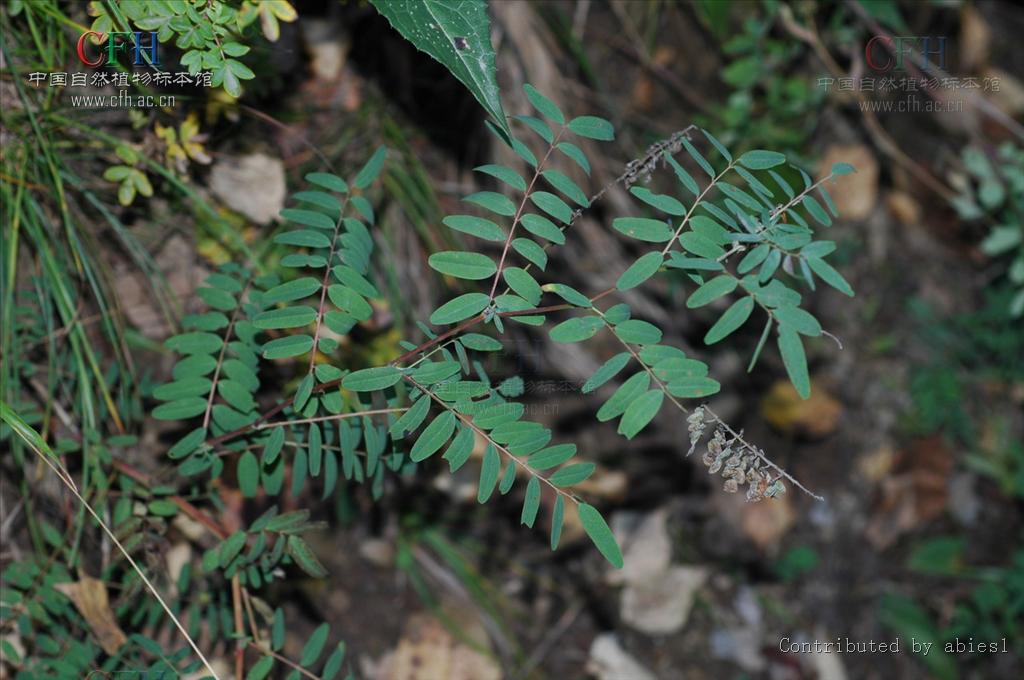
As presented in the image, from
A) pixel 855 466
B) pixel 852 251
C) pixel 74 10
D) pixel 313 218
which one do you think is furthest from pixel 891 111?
pixel 74 10

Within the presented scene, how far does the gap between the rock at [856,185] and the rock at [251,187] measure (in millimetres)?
1721

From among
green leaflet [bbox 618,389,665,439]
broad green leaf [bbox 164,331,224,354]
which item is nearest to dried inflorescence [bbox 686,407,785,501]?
green leaflet [bbox 618,389,665,439]

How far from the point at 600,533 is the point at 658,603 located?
1182mm

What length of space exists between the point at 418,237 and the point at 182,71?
630 mm

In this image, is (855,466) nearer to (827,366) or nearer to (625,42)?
(827,366)

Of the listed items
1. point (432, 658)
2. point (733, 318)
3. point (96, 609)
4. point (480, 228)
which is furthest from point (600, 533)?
point (432, 658)

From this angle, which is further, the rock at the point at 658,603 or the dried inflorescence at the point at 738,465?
the rock at the point at 658,603

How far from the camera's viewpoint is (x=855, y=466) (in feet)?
8.39

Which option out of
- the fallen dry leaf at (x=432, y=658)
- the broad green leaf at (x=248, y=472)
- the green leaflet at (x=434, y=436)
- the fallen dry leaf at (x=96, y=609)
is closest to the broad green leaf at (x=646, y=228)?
the green leaflet at (x=434, y=436)

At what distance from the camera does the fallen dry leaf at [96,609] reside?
4.36 feet

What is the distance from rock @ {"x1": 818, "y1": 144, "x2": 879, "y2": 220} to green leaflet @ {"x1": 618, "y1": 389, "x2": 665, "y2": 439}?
1.83m

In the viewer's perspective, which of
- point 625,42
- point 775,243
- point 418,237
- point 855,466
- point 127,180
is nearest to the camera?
point 775,243

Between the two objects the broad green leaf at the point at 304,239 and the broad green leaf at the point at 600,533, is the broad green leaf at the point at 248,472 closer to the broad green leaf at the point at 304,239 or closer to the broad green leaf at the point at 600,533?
the broad green leaf at the point at 304,239

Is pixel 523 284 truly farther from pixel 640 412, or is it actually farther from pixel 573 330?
pixel 640 412
